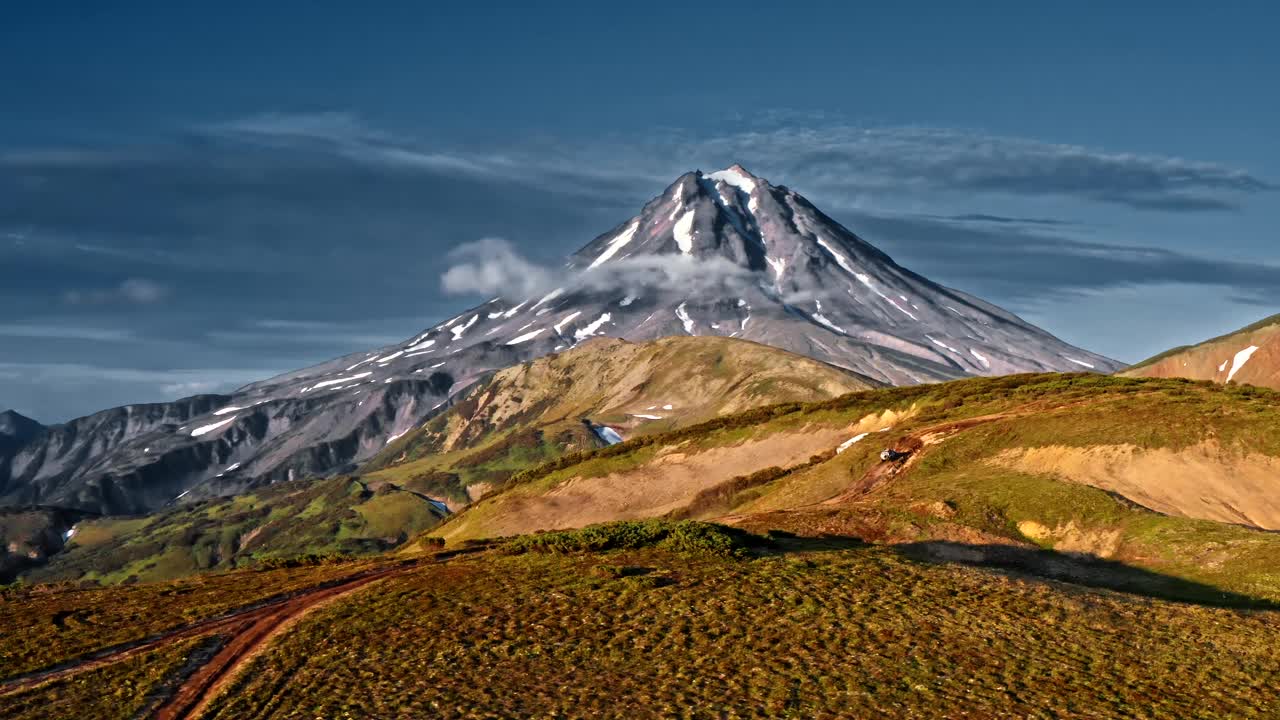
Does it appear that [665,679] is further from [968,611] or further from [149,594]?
[149,594]

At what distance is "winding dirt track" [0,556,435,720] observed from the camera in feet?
80.3

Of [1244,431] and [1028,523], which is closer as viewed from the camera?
[1028,523]

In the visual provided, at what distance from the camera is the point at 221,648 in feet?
93.6

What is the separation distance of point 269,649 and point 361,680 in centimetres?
396

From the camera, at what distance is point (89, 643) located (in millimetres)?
29344

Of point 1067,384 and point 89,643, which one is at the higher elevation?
point 1067,384

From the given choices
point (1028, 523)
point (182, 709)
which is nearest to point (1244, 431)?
point (1028, 523)

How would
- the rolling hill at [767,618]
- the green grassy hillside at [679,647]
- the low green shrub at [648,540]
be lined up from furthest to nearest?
1. the low green shrub at [648,540]
2. the rolling hill at [767,618]
3. the green grassy hillside at [679,647]

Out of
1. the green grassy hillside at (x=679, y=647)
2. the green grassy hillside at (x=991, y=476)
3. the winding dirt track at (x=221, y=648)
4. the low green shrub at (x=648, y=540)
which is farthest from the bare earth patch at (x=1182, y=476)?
the winding dirt track at (x=221, y=648)

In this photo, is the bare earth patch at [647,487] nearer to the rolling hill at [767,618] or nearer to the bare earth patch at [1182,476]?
the bare earth patch at [1182,476]

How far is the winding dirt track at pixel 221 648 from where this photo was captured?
24484 mm

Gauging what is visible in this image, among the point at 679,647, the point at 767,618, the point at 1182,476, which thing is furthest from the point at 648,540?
the point at 1182,476

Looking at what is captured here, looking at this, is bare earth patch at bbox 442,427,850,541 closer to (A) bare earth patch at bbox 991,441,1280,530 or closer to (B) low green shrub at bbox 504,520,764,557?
(A) bare earth patch at bbox 991,441,1280,530

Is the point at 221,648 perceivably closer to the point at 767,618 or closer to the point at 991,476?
the point at 767,618
